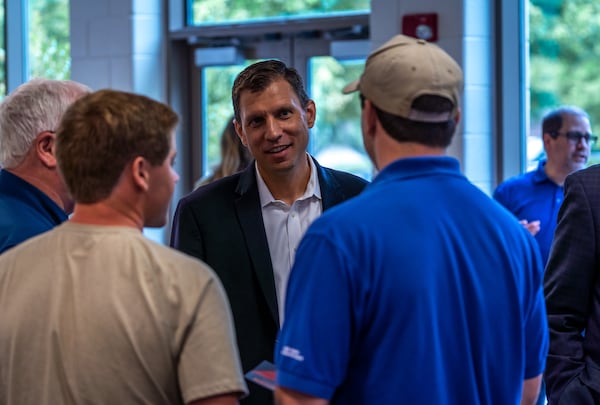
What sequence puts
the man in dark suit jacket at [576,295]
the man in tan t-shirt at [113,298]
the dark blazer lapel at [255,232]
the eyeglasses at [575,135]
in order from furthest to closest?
the eyeglasses at [575,135], the dark blazer lapel at [255,232], the man in dark suit jacket at [576,295], the man in tan t-shirt at [113,298]

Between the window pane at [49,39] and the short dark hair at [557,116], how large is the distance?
122 inches

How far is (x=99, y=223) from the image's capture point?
5.01 ft

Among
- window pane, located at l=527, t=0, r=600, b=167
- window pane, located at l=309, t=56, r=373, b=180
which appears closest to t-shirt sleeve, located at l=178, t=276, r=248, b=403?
window pane, located at l=527, t=0, r=600, b=167

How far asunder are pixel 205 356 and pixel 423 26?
3470 millimetres

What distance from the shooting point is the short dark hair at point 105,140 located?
1.50 m

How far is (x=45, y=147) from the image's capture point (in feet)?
6.89

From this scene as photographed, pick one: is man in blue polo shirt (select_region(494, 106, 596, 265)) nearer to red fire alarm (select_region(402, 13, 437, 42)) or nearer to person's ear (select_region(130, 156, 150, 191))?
red fire alarm (select_region(402, 13, 437, 42))

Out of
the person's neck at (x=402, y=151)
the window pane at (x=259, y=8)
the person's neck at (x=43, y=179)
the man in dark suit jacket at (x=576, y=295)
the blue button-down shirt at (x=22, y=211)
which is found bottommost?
the man in dark suit jacket at (x=576, y=295)

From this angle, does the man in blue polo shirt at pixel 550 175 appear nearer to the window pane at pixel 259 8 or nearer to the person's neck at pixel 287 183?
the window pane at pixel 259 8

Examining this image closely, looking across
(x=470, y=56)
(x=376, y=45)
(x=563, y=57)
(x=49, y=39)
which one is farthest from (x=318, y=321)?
(x=49, y=39)

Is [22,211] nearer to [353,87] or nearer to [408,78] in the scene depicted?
[353,87]

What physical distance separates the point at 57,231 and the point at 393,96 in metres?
0.61

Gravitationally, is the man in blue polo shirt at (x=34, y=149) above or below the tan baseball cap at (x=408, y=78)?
below

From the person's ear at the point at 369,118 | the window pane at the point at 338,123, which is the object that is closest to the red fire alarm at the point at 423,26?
the window pane at the point at 338,123
